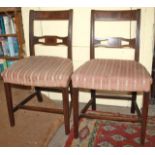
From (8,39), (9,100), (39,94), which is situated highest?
(8,39)

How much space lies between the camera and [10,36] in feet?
8.33

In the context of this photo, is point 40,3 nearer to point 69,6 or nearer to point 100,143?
point 69,6

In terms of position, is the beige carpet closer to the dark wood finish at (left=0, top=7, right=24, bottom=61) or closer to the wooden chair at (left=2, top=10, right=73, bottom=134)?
the wooden chair at (left=2, top=10, right=73, bottom=134)

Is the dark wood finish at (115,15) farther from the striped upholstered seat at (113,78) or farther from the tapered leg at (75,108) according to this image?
the tapered leg at (75,108)

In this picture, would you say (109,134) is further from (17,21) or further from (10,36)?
(10,36)

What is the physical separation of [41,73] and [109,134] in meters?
0.66

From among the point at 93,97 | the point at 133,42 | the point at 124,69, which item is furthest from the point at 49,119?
the point at 133,42

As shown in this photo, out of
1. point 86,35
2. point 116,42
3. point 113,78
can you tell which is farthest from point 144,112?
point 86,35

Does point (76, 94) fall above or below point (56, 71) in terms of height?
below

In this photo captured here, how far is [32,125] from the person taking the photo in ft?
5.88

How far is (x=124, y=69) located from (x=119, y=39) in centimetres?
30

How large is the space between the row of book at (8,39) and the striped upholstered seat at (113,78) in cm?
133

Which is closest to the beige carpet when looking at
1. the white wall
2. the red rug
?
the red rug

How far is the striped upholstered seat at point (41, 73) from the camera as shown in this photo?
1.45 m
